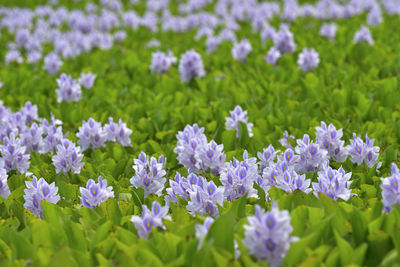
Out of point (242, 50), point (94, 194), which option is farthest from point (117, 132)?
point (242, 50)

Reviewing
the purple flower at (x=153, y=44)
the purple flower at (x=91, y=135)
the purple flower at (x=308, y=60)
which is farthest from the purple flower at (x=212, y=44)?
the purple flower at (x=91, y=135)

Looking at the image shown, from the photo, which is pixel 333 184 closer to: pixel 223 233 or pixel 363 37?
pixel 223 233

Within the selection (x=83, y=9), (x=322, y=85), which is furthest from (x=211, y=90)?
(x=83, y=9)

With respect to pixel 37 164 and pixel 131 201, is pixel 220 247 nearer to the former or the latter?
pixel 131 201

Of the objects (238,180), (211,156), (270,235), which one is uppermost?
(211,156)

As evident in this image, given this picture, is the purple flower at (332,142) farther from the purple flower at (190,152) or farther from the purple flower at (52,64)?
the purple flower at (52,64)
